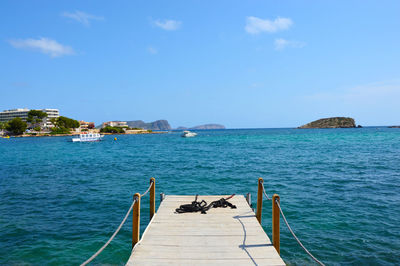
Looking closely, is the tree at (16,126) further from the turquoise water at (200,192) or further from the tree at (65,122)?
the turquoise water at (200,192)

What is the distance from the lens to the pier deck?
5328 mm

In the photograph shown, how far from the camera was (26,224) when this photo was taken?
10.8m

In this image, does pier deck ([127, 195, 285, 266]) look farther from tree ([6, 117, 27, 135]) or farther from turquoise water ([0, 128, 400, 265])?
tree ([6, 117, 27, 135])

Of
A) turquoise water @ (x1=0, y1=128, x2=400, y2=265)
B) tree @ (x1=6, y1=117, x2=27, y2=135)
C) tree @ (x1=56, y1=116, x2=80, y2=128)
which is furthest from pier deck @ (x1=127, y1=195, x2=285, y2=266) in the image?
tree @ (x1=56, y1=116, x2=80, y2=128)

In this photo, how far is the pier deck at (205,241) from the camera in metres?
5.33

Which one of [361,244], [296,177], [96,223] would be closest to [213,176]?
[296,177]

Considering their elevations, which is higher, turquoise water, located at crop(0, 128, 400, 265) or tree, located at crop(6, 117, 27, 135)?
tree, located at crop(6, 117, 27, 135)

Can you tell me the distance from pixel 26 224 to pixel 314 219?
1313 cm

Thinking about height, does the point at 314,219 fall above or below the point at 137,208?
below

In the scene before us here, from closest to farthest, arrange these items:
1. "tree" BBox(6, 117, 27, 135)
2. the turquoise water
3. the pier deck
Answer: the pier deck, the turquoise water, "tree" BBox(6, 117, 27, 135)

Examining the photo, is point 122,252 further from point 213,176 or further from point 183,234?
point 213,176

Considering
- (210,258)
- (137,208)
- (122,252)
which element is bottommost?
(122,252)

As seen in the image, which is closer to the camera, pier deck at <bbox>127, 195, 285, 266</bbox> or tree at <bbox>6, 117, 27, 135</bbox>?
pier deck at <bbox>127, 195, 285, 266</bbox>

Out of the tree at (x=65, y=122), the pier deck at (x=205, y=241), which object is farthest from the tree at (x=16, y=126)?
the pier deck at (x=205, y=241)
